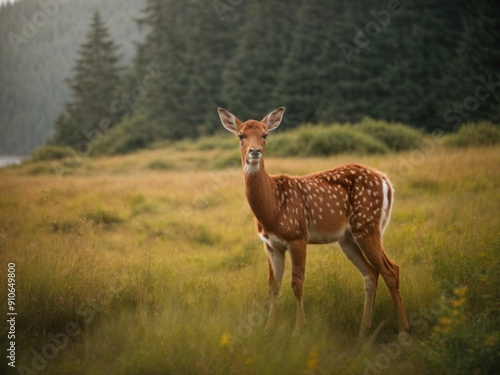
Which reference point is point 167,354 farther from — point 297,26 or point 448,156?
point 297,26

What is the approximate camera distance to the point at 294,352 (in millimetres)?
4547

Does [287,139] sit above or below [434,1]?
below

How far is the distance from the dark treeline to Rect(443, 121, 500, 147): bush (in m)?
7.19

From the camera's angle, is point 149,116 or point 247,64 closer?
point 247,64

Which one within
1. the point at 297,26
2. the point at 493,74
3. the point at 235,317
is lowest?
the point at 235,317

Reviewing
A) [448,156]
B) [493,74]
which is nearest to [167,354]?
[448,156]

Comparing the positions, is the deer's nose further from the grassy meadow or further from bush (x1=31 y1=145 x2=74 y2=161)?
bush (x1=31 y1=145 x2=74 y2=161)

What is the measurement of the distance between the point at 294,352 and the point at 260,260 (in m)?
2.92

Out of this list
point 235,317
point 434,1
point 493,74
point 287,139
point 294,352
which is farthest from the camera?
point 434,1

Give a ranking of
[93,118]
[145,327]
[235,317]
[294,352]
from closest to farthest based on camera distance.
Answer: [294,352] → [145,327] → [235,317] → [93,118]

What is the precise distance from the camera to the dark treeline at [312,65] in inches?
1135

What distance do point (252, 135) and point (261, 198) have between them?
804 mm

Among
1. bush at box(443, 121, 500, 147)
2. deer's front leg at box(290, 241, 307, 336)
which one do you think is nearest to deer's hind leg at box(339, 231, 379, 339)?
deer's front leg at box(290, 241, 307, 336)

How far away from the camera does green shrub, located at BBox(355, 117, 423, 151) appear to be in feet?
68.2
